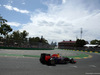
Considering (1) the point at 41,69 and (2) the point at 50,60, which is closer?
(1) the point at 41,69

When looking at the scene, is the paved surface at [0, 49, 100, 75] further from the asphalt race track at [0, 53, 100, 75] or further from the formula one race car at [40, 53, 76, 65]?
the formula one race car at [40, 53, 76, 65]

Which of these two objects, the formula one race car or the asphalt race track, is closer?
the asphalt race track

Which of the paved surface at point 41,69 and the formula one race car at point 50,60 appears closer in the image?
the paved surface at point 41,69

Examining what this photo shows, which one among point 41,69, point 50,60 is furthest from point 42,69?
point 50,60

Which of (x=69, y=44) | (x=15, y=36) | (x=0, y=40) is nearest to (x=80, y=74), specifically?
(x=0, y=40)

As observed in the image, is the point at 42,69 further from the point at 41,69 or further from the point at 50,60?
the point at 50,60

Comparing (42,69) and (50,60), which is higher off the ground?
(50,60)

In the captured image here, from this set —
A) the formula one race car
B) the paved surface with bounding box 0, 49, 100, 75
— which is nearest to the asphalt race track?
the paved surface with bounding box 0, 49, 100, 75

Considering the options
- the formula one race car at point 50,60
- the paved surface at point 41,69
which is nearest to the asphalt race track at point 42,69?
the paved surface at point 41,69

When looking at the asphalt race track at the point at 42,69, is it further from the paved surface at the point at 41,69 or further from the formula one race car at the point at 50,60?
the formula one race car at the point at 50,60

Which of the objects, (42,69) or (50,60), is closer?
(42,69)

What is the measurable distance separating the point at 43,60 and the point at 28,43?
26031mm

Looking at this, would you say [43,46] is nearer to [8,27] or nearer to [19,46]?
[19,46]

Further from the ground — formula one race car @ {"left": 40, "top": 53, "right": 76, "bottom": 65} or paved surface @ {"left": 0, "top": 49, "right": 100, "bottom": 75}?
formula one race car @ {"left": 40, "top": 53, "right": 76, "bottom": 65}
